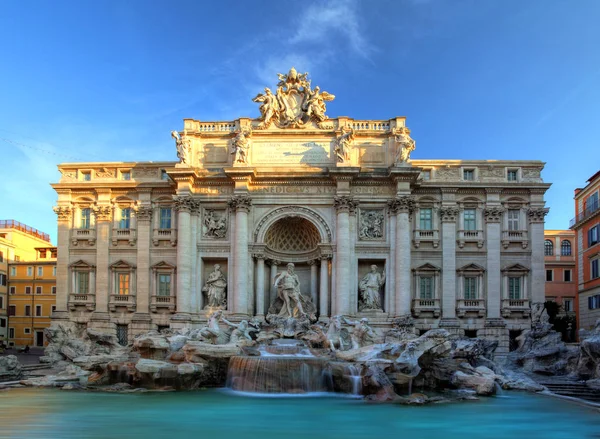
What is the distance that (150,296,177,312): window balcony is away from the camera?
32438 mm

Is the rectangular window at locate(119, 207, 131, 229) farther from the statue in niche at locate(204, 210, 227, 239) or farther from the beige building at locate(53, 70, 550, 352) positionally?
the statue in niche at locate(204, 210, 227, 239)

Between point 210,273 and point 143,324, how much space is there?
5.02 metres

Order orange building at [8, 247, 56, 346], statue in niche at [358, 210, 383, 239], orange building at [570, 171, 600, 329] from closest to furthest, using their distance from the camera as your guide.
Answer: statue in niche at [358, 210, 383, 239]
orange building at [570, 171, 600, 329]
orange building at [8, 247, 56, 346]

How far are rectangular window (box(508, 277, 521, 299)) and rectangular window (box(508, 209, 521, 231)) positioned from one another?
312cm

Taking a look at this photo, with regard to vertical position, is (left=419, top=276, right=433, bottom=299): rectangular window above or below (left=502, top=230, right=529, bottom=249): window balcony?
below

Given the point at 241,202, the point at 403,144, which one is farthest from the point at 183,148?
the point at 403,144

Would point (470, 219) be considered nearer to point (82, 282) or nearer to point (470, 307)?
point (470, 307)

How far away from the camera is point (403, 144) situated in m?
31.4

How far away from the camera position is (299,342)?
89.1ft

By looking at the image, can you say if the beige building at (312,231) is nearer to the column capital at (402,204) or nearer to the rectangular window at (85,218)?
the column capital at (402,204)

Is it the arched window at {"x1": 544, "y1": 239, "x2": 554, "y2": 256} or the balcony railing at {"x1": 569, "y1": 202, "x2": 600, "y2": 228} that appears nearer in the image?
the balcony railing at {"x1": 569, "y1": 202, "x2": 600, "y2": 228}

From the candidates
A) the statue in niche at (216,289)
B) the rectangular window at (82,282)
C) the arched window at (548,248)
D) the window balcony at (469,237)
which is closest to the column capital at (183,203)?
the statue in niche at (216,289)

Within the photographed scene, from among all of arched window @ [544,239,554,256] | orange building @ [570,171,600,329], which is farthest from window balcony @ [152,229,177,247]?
arched window @ [544,239,554,256]

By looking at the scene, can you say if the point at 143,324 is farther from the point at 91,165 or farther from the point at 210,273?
Answer: the point at 91,165
